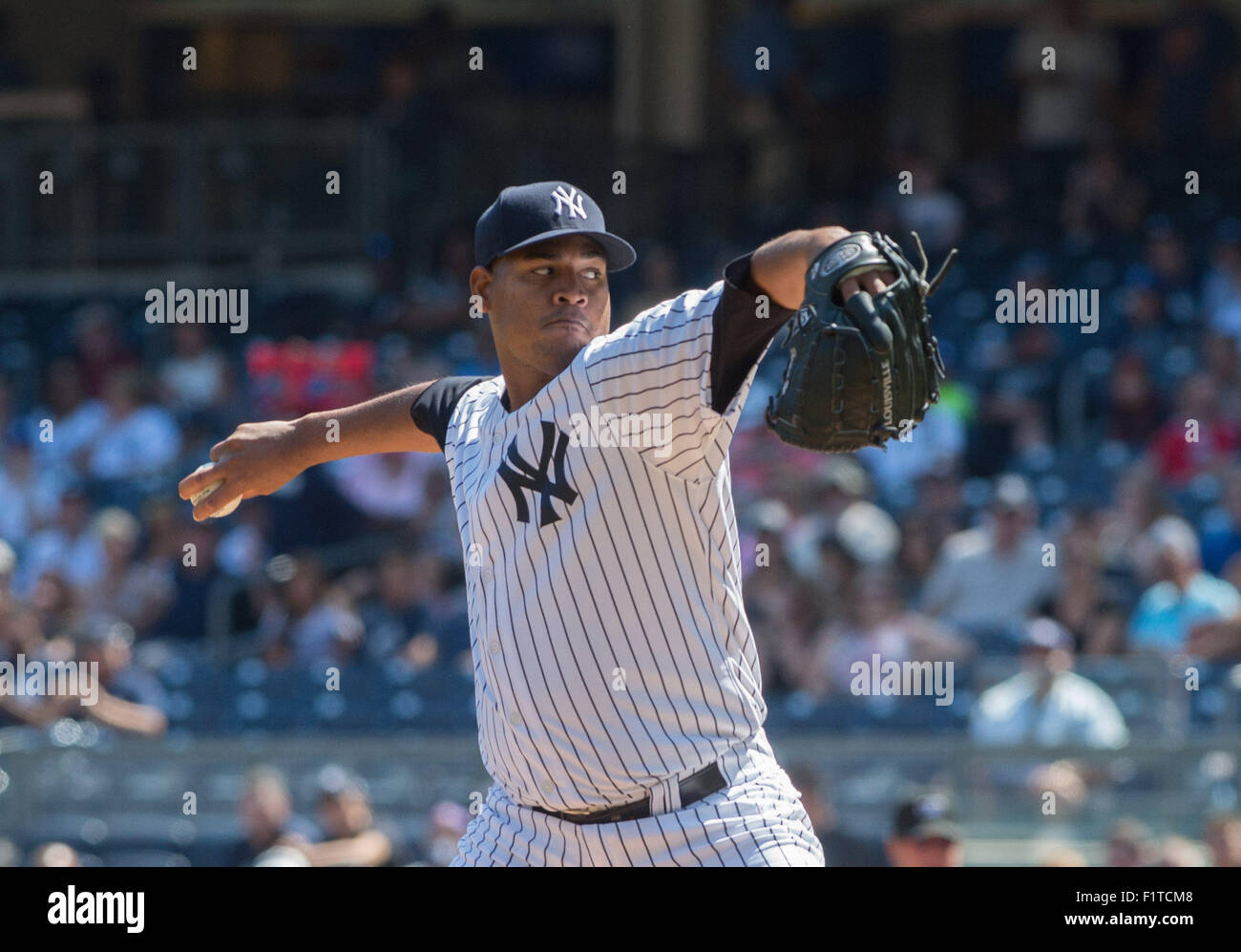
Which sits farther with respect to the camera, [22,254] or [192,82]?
[192,82]

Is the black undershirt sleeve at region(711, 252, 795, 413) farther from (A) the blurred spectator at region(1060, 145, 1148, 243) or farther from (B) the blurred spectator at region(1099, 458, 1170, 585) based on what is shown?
(A) the blurred spectator at region(1060, 145, 1148, 243)

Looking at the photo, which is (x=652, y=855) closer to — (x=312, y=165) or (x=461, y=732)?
(x=461, y=732)

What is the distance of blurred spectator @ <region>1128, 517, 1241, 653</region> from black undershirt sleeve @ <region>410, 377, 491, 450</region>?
3639 millimetres

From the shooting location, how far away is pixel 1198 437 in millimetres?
7316

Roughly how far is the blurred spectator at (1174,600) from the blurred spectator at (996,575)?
1.17 ft

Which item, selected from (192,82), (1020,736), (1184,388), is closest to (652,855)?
(1020,736)

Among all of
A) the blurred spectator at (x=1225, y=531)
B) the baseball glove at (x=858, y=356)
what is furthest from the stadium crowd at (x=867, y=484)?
the baseball glove at (x=858, y=356)

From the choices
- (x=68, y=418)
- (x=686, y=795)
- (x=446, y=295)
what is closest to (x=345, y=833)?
(x=686, y=795)

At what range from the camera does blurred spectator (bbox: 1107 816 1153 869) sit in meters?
5.33

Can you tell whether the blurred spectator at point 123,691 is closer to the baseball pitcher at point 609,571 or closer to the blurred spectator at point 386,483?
the blurred spectator at point 386,483

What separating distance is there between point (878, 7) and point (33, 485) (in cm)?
624

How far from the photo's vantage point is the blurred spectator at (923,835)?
4.88 m

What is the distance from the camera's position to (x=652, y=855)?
108 inches

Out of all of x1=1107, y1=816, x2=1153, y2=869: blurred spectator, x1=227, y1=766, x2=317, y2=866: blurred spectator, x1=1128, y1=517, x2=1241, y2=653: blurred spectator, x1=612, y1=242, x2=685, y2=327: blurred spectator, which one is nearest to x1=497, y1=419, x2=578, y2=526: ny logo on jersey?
x1=1107, y1=816, x2=1153, y2=869: blurred spectator
